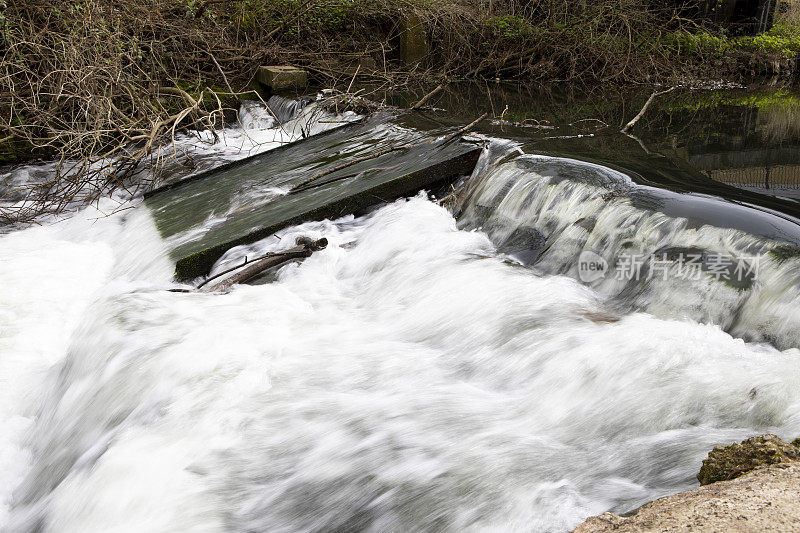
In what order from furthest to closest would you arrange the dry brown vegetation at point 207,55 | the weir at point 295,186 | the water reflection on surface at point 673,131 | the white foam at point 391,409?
the dry brown vegetation at point 207,55, the weir at point 295,186, the water reflection on surface at point 673,131, the white foam at point 391,409

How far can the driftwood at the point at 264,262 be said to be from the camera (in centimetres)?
387

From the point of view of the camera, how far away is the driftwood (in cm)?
387

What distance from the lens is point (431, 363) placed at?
2.97 m

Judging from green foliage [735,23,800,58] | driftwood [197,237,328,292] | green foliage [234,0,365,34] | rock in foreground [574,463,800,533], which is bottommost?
driftwood [197,237,328,292]

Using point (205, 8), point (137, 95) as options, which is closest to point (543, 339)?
point (137, 95)

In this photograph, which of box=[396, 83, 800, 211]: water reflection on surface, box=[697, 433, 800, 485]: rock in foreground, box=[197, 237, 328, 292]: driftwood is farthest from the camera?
box=[396, 83, 800, 211]: water reflection on surface

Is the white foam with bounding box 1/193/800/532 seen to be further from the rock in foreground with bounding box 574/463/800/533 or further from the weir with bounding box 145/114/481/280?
the weir with bounding box 145/114/481/280

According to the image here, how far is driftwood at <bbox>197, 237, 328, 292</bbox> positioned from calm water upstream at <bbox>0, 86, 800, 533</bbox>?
8 centimetres

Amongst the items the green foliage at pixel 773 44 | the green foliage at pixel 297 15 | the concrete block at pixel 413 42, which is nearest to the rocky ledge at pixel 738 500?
the green foliage at pixel 297 15

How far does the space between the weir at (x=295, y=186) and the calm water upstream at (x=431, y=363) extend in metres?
0.14

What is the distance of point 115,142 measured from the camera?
7250 mm

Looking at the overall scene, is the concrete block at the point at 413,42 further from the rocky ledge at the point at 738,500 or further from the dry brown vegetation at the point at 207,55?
the rocky ledge at the point at 738,500

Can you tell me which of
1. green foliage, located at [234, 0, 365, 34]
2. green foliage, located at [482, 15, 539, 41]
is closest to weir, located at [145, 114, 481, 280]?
green foliage, located at [234, 0, 365, 34]

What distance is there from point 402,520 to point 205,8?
8523 mm
